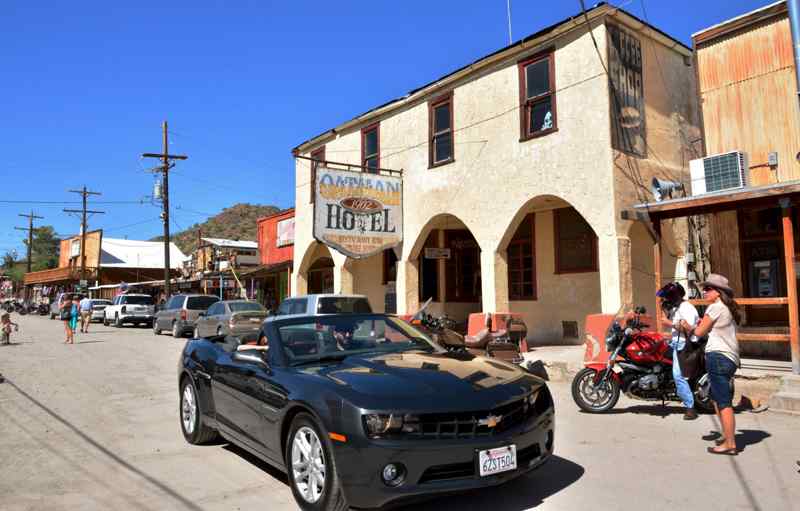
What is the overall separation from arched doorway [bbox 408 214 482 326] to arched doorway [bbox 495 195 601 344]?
7.45ft

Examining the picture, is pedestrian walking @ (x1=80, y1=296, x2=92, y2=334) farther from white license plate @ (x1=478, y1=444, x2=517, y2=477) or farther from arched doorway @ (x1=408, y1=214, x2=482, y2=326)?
white license plate @ (x1=478, y1=444, x2=517, y2=477)

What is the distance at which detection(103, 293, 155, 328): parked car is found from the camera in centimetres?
3158

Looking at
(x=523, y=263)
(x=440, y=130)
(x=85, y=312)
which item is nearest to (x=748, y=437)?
(x=523, y=263)

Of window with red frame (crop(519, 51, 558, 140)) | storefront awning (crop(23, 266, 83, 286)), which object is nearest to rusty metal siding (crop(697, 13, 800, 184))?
window with red frame (crop(519, 51, 558, 140))

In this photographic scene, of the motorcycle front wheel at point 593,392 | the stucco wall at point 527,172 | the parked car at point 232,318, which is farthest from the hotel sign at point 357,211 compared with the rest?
the motorcycle front wheel at point 593,392

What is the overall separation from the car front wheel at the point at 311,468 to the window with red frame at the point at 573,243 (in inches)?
455

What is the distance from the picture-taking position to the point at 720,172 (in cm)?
1070

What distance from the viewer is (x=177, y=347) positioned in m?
18.8

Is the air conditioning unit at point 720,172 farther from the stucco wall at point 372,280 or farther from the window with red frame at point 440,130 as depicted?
the stucco wall at point 372,280

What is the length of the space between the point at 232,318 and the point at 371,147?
22.8 ft

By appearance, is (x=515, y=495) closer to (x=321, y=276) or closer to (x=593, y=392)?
(x=593, y=392)

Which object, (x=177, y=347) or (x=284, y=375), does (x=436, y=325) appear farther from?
(x=177, y=347)

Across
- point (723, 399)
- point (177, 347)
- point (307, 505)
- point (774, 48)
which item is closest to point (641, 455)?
point (723, 399)

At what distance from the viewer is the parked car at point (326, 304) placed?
535 inches
